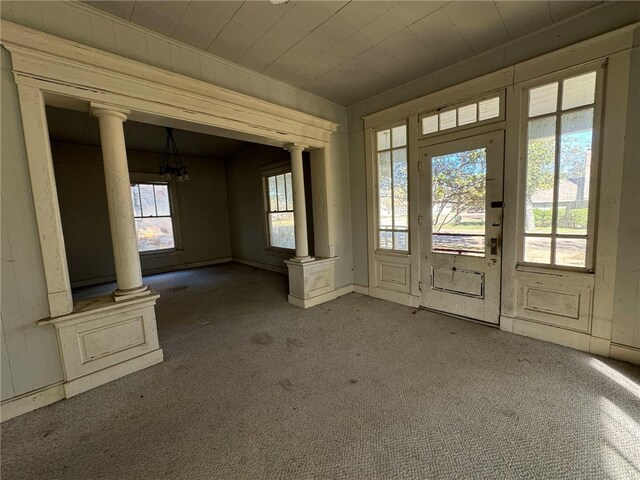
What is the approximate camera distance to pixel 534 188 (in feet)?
8.30

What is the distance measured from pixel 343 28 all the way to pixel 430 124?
1497 mm

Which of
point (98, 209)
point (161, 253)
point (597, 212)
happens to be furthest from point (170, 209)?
point (597, 212)

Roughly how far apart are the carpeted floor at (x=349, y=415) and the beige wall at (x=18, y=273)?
312 millimetres

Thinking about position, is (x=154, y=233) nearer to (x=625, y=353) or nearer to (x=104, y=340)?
(x=104, y=340)

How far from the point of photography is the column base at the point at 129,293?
222cm

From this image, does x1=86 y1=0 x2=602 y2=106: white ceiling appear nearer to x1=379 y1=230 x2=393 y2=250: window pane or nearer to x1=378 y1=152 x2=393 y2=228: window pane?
x1=378 y1=152 x2=393 y2=228: window pane

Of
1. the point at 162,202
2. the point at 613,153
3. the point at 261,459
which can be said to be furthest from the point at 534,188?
the point at 162,202

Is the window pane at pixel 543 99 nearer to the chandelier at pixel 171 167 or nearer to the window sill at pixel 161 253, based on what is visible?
the chandelier at pixel 171 167

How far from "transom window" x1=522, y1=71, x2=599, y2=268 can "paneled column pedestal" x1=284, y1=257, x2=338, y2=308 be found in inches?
91.5

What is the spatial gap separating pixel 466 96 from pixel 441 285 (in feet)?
7.03

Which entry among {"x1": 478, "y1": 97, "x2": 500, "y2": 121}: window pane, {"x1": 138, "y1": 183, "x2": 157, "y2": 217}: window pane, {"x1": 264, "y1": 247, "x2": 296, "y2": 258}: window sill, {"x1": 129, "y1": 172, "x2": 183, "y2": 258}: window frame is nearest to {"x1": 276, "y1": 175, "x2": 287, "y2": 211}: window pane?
{"x1": 264, "y1": 247, "x2": 296, "y2": 258}: window sill

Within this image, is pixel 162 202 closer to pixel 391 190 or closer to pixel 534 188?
pixel 391 190

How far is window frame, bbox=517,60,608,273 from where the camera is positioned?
2.17 meters

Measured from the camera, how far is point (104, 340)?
2.12m
